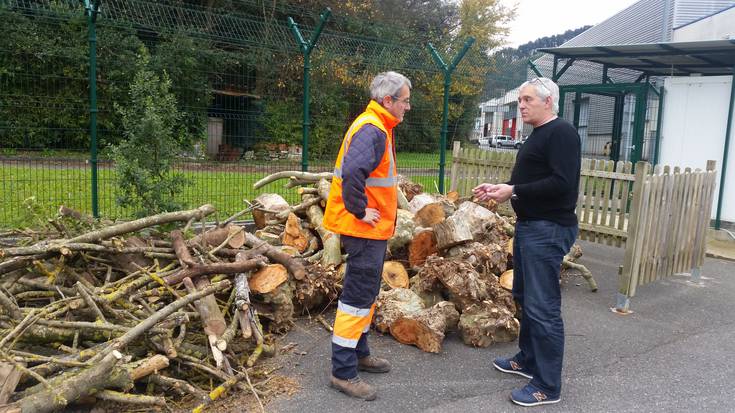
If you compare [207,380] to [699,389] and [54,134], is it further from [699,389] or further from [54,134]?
[54,134]

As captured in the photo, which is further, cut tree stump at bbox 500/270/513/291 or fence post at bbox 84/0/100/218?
fence post at bbox 84/0/100/218

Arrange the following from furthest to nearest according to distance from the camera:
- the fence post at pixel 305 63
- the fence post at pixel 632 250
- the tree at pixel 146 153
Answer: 1. the fence post at pixel 305 63
2. the tree at pixel 146 153
3. the fence post at pixel 632 250

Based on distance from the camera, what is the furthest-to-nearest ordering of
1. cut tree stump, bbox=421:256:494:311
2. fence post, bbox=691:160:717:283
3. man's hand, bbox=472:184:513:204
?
fence post, bbox=691:160:717:283, cut tree stump, bbox=421:256:494:311, man's hand, bbox=472:184:513:204

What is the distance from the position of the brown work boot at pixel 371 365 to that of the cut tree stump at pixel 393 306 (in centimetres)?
59

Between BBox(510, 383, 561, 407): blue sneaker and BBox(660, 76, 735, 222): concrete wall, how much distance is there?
7.50 m

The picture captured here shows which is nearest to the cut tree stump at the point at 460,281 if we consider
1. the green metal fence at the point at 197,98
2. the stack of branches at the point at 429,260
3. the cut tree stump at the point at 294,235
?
the stack of branches at the point at 429,260

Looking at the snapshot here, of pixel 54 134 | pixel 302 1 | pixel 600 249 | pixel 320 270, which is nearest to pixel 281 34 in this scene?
pixel 54 134

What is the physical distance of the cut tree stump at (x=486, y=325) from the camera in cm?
463

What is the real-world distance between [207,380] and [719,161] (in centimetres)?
930

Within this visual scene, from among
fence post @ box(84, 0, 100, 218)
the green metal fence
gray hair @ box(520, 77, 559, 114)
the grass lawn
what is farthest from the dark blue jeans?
fence post @ box(84, 0, 100, 218)

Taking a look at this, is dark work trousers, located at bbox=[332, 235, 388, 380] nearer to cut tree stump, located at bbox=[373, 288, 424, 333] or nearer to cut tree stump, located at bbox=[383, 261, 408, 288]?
cut tree stump, located at bbox=[373, 288, 424, 333]

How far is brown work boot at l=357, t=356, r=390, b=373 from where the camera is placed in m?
4.06

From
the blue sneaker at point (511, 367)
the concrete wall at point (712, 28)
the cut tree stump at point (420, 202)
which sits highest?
the concrete wall at point (712, 28)

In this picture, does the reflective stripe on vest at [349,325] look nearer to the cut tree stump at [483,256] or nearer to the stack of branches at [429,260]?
the stack of branches at [429,260]
